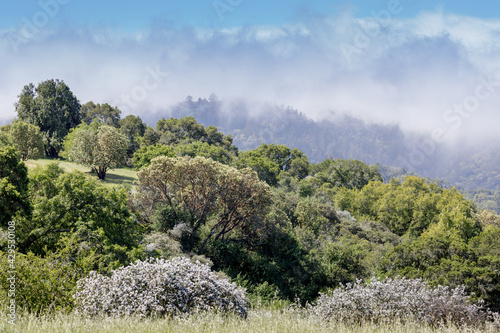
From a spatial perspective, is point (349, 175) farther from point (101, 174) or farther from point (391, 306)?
point (391, 306)

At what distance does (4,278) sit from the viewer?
7.70 metres

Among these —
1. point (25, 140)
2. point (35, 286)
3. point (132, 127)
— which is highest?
point (132, 127)

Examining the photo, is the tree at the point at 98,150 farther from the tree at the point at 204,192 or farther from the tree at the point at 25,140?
the tree at the point at 204,192

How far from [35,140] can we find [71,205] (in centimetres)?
3994

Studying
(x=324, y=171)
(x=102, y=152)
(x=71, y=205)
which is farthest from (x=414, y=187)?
(x=71, y=205)

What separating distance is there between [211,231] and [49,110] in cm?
5267

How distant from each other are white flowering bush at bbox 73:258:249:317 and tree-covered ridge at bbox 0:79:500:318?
96 cm

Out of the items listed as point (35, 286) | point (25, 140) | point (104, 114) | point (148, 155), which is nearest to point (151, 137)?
point (104, 114)

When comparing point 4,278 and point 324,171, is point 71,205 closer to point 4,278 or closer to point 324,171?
point 4,278

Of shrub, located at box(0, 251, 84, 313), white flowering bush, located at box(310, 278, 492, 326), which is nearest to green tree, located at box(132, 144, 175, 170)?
shrub, located at box(0, 251, 84, 313)

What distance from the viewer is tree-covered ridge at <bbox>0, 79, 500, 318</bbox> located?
12.2m

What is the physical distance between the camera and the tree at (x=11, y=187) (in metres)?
11.6

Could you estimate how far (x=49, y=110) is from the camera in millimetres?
61562

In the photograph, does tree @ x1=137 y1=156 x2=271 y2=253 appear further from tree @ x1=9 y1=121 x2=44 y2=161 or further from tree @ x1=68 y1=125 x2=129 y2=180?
tree @ x1=9 y1=121 x2=44 y2=161
